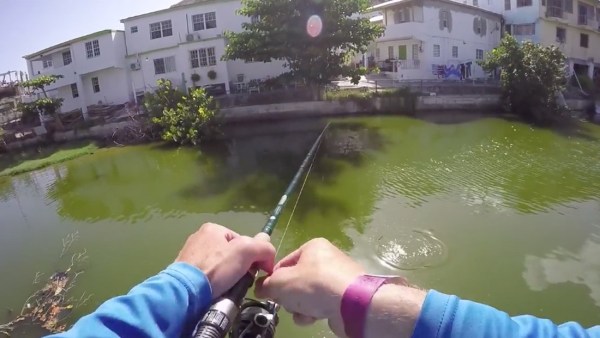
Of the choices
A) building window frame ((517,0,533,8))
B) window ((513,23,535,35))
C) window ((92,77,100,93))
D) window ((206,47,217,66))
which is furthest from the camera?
window ((513,23,535,35))

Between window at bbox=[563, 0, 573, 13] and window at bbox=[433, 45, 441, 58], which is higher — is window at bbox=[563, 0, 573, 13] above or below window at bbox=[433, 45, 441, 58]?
above

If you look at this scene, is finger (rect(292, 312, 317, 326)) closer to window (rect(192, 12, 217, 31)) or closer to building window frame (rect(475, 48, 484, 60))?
window (rect(192, 12, 217, 31))

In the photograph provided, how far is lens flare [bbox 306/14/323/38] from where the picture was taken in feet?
68.2

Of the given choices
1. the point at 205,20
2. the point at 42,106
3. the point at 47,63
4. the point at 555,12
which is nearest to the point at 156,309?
the point at 42,106

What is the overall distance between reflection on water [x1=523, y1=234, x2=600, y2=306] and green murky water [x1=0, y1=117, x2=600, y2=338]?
32mm

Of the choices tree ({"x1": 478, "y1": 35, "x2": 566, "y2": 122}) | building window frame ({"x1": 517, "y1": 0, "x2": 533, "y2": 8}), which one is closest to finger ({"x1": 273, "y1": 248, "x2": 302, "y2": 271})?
tree ({"x1": 478, "y1": 35, "x2": 566, "y2": 122})

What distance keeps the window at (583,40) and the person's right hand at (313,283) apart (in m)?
41.1

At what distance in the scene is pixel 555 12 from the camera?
30781mm

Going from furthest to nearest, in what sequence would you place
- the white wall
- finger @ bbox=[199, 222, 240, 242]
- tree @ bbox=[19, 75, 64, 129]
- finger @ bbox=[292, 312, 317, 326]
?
the white wall
tree @ bbox=[19, 75, 64, 129]
finger @ bbox=[199, 222, 240, 242]
finger @ bbox=[292, 312, 317, 326]

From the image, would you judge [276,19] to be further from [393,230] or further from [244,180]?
[393,230]

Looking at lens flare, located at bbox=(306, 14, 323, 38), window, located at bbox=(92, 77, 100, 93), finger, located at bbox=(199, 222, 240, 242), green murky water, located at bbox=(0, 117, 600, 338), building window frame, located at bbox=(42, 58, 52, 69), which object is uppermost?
building window frame, located at bbox=(42, 58, 52, 69)

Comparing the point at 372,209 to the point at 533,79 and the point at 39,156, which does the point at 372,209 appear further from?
the point at 39,156

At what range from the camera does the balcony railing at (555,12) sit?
3023 centimetres

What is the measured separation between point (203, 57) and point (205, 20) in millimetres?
2765
